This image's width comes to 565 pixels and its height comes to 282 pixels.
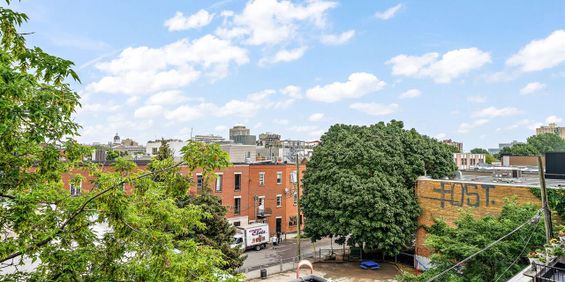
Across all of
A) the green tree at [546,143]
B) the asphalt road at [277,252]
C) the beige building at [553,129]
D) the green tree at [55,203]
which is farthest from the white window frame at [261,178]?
the beige building at [553,129]

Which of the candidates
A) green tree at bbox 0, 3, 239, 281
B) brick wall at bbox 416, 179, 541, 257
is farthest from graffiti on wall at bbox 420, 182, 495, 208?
green tree at bbox 0, 3, 239, 281

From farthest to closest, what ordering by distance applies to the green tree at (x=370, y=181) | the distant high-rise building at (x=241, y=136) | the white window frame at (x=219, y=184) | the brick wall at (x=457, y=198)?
the distant high-rise building at (x=241, y=136)
the white window frame at (x=219, y=184)
the green tree at (x=370, y=181)
the brick wall at (x=457, y=198)

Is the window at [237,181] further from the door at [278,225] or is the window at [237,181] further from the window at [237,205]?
the door at [278,225]

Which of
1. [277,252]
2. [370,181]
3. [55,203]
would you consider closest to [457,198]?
[370,181]

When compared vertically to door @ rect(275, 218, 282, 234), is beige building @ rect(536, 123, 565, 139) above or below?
above

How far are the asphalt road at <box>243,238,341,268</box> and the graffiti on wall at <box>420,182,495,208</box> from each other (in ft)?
41.3

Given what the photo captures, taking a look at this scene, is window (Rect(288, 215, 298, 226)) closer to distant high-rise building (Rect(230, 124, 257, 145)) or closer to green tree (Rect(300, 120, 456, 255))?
green tree (Rect(300, 120, 456, 255))

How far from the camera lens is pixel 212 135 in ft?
174

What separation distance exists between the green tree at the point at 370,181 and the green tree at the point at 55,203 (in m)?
18.1

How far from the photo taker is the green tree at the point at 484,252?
12219mm

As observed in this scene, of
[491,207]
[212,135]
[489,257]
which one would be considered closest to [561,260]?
[489,257]

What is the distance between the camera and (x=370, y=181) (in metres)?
22.8

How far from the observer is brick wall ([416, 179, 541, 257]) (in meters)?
19.7

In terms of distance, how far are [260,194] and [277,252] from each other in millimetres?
6692
